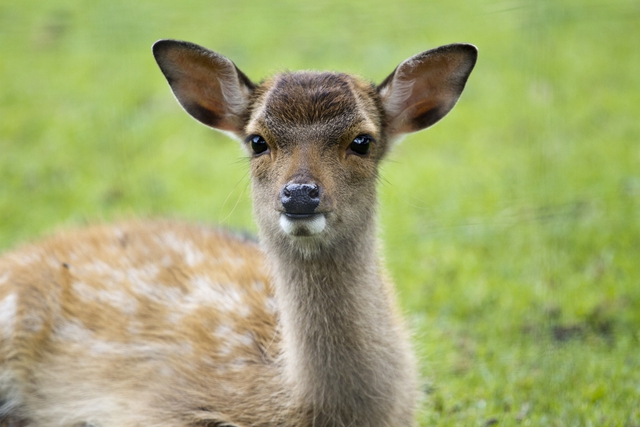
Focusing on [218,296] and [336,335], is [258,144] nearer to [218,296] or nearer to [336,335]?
[336,335]

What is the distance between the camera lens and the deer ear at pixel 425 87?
14.2ft

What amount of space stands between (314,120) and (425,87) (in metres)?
0.85

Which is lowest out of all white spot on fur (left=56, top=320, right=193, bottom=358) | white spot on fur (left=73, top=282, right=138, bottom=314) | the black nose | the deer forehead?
white spot on fur (left=56, top=320, right=193, bottom=358)

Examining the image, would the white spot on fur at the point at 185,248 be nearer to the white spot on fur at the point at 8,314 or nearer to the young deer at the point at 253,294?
the young deer at the point at 253,294

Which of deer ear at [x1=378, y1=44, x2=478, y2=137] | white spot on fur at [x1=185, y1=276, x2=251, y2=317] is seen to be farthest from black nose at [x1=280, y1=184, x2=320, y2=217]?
white spot on fur at [x1=185, y1=276, x2=251, y2=317]

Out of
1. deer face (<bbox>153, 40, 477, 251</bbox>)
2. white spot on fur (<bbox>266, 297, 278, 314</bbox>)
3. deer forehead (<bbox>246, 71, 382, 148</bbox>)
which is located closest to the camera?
deer face (<bbox>153, 40, 477, 251</bbox>)

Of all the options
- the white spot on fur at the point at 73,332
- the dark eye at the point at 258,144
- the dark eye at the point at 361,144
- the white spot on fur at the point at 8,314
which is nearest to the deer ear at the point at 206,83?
the dark eye at the point at 258,144

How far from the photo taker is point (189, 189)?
27.1 feet

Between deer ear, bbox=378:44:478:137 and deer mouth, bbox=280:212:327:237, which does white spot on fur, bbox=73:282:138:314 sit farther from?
deer ear, bbox=378:44:478:137

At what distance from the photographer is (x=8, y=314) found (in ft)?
16.6

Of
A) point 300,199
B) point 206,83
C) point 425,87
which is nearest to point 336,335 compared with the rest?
point 300,199

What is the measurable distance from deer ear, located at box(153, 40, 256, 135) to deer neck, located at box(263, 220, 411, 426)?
0.84 m

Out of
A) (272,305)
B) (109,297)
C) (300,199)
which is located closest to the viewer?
(300,199)

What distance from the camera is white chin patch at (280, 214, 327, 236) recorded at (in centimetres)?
371
